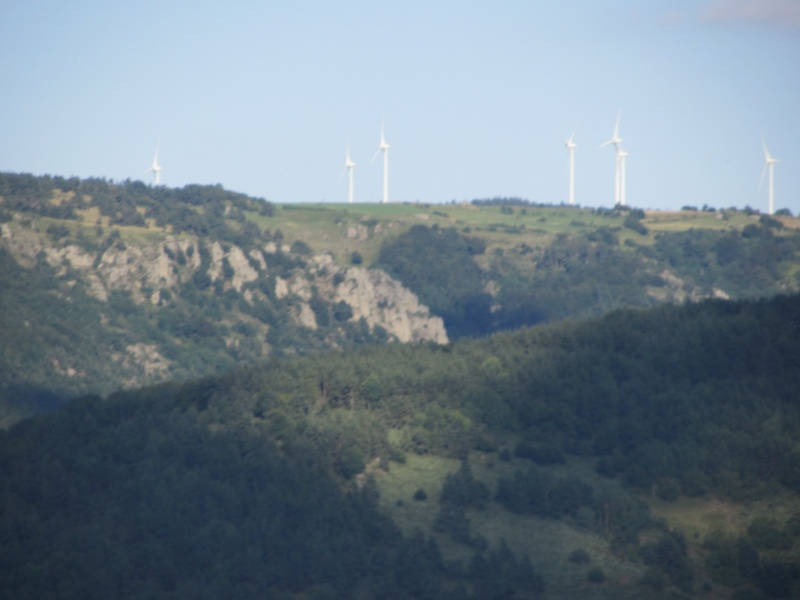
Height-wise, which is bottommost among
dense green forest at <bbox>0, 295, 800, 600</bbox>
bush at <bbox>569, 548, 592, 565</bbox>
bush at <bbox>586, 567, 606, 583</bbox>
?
bush at <bbox>586, 567, 606, 583</bbox>

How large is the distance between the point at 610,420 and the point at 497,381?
11796mm

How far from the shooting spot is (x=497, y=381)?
14525 centimetres

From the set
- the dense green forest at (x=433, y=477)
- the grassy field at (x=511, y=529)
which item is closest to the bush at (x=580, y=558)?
the dense green forest at (x=433, y=477)

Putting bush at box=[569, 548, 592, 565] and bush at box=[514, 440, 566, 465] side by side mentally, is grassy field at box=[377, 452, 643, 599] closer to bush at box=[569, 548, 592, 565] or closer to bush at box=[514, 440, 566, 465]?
bush at box=[569, 548, 592, 565]

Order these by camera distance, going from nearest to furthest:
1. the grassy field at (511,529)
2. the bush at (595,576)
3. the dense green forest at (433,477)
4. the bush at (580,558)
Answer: the dense green forest at (433,477) → the bush at (595,576) → the grassy field at (511,529) → the bush at (580,558)

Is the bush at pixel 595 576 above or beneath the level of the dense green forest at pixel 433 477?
beneath

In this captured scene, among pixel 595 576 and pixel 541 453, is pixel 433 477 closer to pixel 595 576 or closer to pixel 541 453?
pixel 541 453

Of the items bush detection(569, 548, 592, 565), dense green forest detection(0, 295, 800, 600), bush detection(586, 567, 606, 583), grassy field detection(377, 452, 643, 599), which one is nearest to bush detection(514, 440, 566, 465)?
dense green forest detection(0, 295, 800, 600)

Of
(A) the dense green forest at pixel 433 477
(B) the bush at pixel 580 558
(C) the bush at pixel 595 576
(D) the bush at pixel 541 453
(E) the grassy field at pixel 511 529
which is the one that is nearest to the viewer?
(A) the dense green forest at pixel 433 477

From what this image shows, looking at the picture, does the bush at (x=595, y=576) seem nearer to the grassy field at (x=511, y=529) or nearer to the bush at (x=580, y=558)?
the grassy field at (x=511, y=529)

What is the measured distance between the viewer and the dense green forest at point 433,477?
112 meters

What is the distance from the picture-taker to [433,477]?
12631 cm

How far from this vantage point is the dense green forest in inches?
4397

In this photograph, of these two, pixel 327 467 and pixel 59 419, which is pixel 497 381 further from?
pixel 59 419
